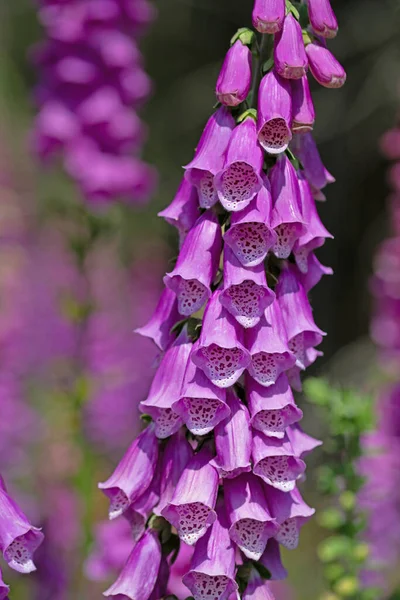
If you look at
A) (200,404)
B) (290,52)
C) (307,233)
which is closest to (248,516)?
(200,404)

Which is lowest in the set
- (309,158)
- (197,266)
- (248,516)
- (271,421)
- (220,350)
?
(248,516)

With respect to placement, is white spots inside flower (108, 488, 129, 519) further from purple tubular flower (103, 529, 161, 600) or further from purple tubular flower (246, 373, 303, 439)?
purple tubular flower (246, 373, 303, 439)

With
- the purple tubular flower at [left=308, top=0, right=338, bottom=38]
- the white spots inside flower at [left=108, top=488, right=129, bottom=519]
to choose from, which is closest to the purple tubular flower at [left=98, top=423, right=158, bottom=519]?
the white spots inside flower at [left=108, top=488, right=129, bottom=519]

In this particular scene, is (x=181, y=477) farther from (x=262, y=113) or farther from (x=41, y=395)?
(x=41, y=395)

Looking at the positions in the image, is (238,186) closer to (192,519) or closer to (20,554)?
(192,519)

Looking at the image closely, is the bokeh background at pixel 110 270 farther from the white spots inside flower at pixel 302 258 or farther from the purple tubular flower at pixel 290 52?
the purple tubular flower at pixel 290 52

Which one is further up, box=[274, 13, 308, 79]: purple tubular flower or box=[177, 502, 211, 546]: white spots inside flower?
box=[274, 13, 308, 79]: purple tubular flower
